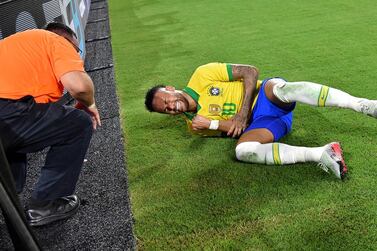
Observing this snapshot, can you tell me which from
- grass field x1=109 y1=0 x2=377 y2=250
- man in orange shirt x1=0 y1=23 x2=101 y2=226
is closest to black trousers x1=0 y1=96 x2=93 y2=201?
man in orange shirt x1=0 y1=23 x2=101 y2=226

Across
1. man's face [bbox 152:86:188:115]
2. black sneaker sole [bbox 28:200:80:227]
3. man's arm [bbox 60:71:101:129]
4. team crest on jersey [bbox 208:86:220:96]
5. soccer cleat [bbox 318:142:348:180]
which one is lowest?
black sneaker sole [bbox 28:200:80:227]

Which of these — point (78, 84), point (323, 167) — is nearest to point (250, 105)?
point (323, 167)

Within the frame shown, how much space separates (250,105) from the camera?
3.08 m

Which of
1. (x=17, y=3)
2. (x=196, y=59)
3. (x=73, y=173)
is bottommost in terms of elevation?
(x=196, y=59)

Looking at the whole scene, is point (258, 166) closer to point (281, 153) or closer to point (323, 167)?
point (281, 153)

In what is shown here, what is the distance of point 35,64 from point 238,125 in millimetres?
1429

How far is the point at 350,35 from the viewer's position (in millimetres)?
5402

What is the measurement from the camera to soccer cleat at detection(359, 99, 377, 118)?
275 cm

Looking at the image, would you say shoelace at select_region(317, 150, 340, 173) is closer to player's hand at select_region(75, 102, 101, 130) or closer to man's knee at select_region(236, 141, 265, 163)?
man's knee at select_region(236, 141, 265, 163)

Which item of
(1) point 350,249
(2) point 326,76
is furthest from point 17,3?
(1) point 350,249

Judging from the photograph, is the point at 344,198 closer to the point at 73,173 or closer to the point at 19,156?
the point at 73,173

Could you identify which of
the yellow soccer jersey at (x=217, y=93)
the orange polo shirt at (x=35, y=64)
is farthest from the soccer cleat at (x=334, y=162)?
the orange polo shirt at (x=35, y=64)

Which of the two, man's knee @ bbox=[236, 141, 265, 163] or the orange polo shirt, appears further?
man's knee @ bbox=[236, 141, 265, 163]

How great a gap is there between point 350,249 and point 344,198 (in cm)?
42
